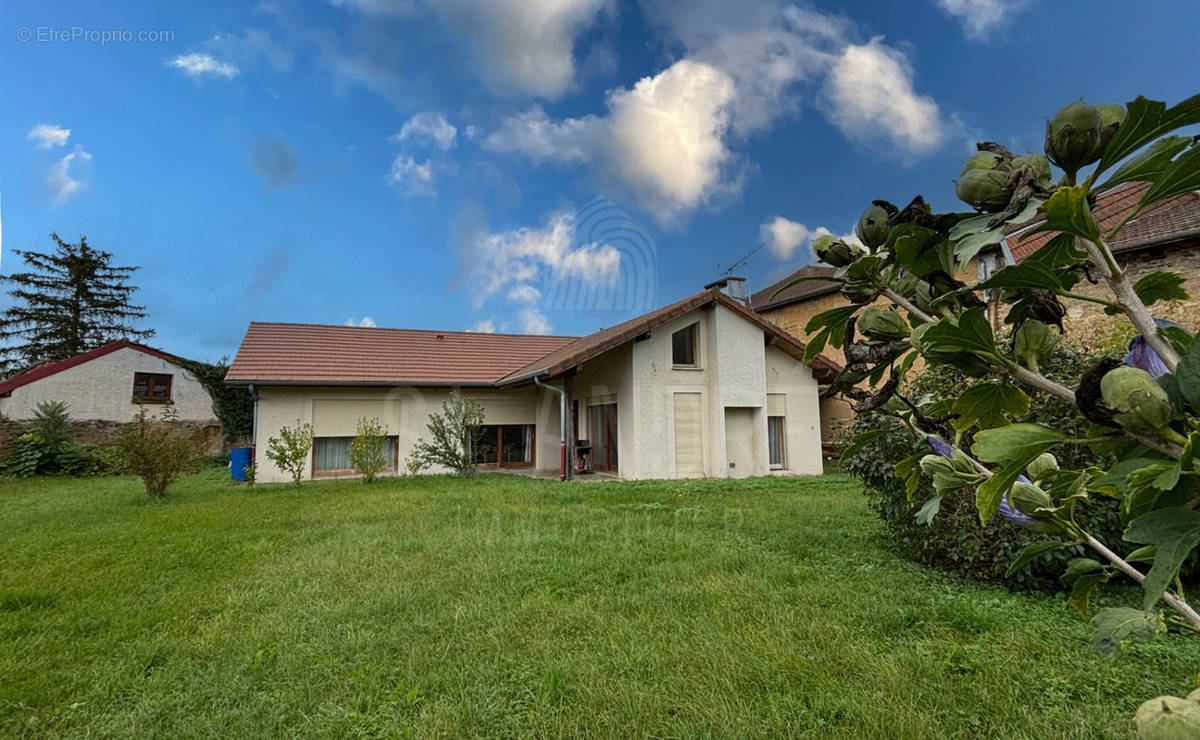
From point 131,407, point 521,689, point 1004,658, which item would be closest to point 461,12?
point 521,689

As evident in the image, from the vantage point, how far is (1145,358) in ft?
2.24

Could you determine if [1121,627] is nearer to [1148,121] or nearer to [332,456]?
[1148,121]

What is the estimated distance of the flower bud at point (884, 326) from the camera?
2.90ft

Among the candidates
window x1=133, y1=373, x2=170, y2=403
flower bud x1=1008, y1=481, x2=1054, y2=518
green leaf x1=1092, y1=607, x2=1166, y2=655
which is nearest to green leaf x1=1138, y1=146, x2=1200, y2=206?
flower bud x1=1008, y1=481, x2=1054, y2=518

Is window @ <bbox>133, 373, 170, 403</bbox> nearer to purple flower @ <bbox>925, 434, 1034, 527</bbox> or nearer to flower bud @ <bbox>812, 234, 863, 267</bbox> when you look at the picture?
flower bud @ <bbox>812, 234, 863, 267</bbox>

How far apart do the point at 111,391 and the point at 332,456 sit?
1191 centimetres

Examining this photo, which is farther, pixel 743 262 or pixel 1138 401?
pixel 743 262

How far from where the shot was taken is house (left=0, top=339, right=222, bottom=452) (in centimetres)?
2009

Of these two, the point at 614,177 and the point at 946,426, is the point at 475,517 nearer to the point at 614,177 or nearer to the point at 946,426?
the point at 614,177

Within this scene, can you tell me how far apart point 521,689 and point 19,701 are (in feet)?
9.86

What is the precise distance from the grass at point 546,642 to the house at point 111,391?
57.2 feet

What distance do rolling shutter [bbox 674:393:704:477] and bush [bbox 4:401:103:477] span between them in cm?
1960

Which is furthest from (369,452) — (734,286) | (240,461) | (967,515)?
(967,515)

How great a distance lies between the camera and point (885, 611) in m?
4.20
